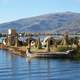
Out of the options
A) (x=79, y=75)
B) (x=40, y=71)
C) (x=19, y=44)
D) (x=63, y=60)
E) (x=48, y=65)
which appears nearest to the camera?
(x=79, y=75)

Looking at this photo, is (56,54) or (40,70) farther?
(56,54)

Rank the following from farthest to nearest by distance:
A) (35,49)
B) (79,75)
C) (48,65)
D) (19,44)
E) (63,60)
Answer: (19,44) → (35,49) → (63,60) → (48,65) → (79,75)

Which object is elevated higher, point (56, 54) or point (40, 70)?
point (56, 54)

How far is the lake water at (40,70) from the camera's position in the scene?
157 feet

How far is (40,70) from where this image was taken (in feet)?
177

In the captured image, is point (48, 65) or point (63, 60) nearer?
point (48, 65)

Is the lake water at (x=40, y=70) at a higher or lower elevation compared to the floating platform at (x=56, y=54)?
lower

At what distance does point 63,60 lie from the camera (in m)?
66.7

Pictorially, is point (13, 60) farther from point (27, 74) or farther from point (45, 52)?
point (27, 74)

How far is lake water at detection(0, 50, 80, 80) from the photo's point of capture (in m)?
47.8

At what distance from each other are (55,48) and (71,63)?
13.2 metres

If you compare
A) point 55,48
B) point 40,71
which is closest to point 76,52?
point 55,48

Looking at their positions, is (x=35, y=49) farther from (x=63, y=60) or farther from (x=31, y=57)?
Result: (x=63, y=60)

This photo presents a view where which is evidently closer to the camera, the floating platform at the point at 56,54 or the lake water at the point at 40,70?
the lake water at the point at 40,70
